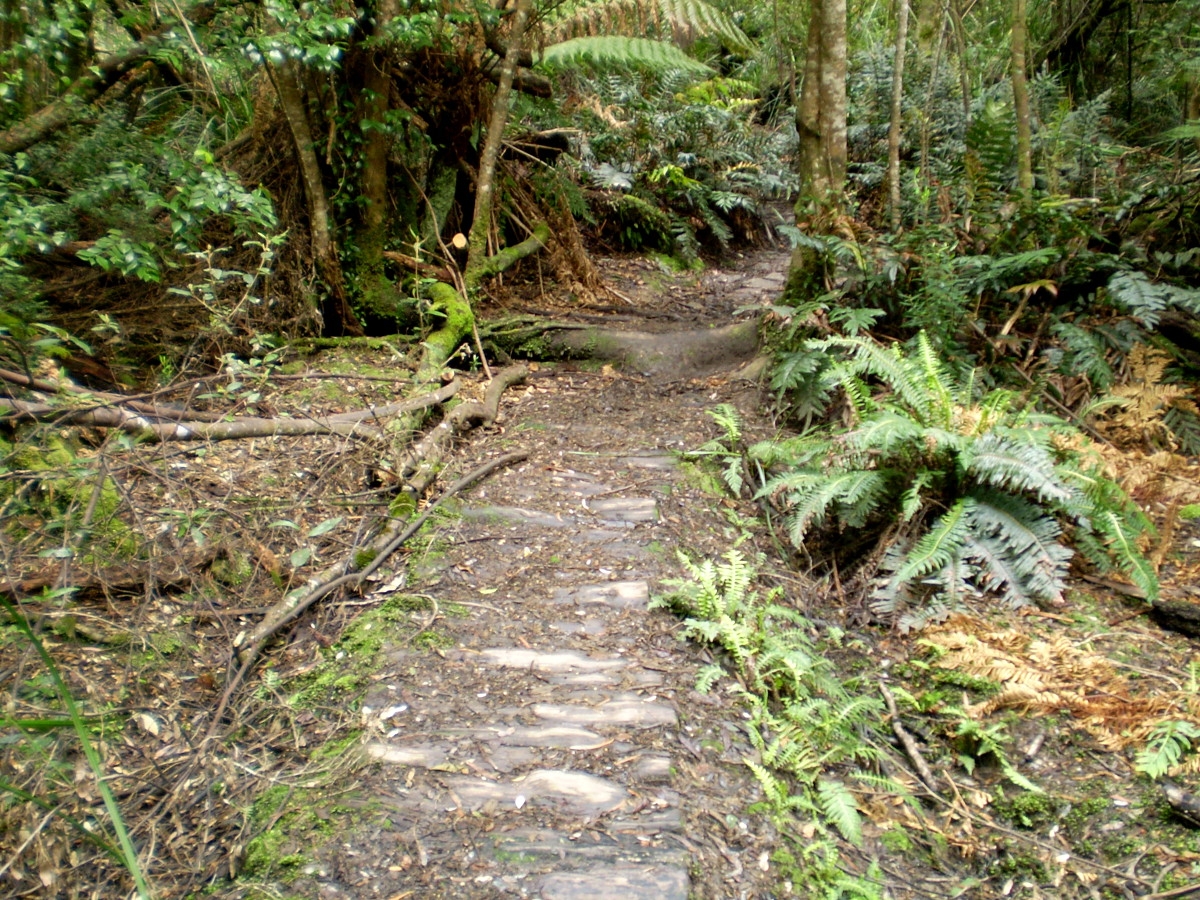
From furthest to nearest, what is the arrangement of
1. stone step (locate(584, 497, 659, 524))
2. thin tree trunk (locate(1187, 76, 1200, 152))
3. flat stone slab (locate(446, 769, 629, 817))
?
1. thin tree trunk (locate(1187, 76, 1200, 152))
2. stone step (locate(584, 497, 659, 524))
3. flat stone slab (locate(446, 769, 629, 817))

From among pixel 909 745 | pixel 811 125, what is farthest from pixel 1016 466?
pixel 811 125

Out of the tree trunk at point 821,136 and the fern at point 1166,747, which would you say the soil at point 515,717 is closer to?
the fern at point 1166,747

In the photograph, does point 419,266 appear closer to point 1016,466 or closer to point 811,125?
point 811,125

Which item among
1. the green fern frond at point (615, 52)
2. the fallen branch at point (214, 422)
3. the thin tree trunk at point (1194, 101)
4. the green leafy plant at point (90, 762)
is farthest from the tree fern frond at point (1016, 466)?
the thin tree trunk at point (1194, 101)

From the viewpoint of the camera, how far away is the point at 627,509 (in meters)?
4.08

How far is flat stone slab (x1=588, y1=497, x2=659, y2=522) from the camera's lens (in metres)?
3.99

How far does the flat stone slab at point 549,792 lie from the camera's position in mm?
2324

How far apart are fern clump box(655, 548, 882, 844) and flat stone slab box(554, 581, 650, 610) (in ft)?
0.42

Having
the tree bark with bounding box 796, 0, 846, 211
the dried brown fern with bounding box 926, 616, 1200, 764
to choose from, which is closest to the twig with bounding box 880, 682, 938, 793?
the dried brown fern with bounding box 926, 616, 1200, 764

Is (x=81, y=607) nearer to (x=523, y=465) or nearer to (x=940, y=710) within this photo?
(x=523, y=465)

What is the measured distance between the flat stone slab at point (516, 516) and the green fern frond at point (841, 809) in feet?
5.97

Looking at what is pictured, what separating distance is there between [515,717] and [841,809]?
3.72 ft

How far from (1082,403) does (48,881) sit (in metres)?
5.15

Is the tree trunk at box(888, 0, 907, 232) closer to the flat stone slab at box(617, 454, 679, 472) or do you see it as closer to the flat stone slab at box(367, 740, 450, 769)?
the flat stone slab at box(617, 454, 679, 472)
